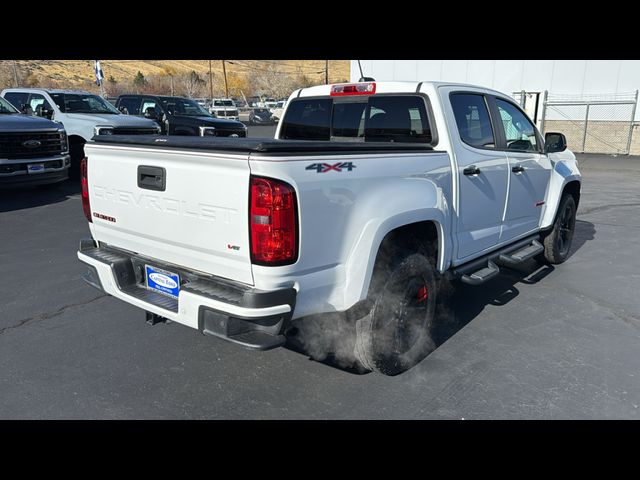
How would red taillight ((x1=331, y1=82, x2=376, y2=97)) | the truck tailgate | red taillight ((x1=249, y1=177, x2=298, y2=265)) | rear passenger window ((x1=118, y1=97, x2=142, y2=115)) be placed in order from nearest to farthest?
red taillight ((x1=249, y1=177, x2=298, y2=265)) → the truck tailgate → red taillight ((x1=331, y1=82, x2=376, y2=97)) → rear passenger window ((x1=118, y1=97, x2=142, y2=115))

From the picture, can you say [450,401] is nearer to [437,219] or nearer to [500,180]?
[437,219]

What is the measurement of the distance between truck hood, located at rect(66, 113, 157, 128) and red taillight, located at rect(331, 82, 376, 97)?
800cm

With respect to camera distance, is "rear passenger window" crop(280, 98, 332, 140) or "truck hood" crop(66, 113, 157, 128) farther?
"truck hood" crop(66, 113, 157, 128)

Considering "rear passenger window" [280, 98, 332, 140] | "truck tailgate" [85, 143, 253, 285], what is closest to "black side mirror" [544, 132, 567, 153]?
"rear passenger window" [280, 98, 332, 140]

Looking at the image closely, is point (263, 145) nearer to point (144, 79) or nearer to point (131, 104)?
point (131, 104)

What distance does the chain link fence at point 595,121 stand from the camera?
1941cm

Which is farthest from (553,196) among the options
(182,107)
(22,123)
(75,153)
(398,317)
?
(182,107)

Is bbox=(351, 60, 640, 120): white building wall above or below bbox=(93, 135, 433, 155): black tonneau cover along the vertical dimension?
above

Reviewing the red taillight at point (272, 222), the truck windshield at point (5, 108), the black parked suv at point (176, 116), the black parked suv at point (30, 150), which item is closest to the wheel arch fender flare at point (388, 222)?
the red taillight at point (272, 222)

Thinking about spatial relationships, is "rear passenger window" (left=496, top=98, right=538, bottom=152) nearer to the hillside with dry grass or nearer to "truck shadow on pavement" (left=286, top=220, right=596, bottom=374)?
"truck shadow on pavement" (left=286, top=220, right=596, bottom=374)

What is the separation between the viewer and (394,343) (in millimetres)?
3359

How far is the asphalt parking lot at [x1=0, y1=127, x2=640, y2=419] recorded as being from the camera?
302 cm

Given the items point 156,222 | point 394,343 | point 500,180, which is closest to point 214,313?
point 156,222

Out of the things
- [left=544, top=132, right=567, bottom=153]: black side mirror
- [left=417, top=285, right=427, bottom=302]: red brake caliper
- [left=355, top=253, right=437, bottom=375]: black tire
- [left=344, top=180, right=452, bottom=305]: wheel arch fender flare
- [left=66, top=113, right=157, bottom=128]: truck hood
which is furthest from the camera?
[left=66, top=113, right=157, bottom=128]: truck hood
